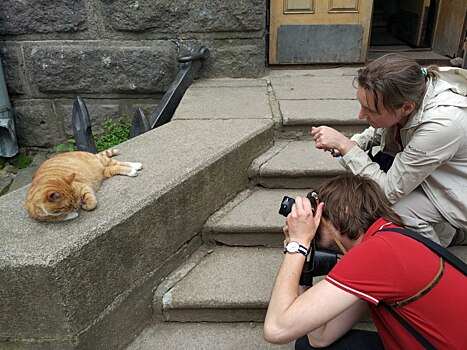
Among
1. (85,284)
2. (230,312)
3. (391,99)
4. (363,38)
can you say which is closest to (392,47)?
(363,38)

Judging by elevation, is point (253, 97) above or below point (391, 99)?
below

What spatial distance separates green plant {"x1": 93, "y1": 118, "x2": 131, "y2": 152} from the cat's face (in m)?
1.96

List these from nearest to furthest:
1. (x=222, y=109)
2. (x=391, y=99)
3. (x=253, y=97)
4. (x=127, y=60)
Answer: (x=391, y=99) < (x=222, y=109) < (x=253, y=97) < (x=127, y=60)

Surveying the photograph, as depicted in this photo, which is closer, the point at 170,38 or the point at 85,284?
the point at 85,284

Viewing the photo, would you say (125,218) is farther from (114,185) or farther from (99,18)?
(99,18)

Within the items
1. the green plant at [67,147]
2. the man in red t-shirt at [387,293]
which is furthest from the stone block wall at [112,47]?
the man in red t-shirt at [387,293]

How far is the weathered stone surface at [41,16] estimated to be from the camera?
3320mm

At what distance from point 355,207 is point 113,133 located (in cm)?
270

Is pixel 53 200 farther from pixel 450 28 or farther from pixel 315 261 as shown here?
pixel 450 28

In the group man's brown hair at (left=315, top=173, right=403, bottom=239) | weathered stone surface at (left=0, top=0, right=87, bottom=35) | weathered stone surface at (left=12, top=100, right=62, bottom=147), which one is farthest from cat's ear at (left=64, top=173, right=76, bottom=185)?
weathered stone surface at (left=12, top=100, right=62, bottom=147)

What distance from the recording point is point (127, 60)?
3.48 metres

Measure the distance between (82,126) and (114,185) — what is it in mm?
1001

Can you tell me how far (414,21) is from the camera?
5.16 m

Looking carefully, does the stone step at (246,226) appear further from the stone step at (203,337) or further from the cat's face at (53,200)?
the cat's face at (53,200)
